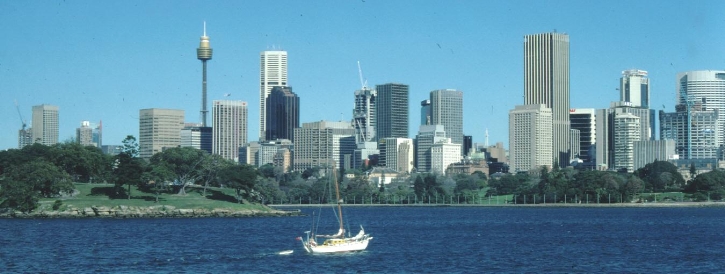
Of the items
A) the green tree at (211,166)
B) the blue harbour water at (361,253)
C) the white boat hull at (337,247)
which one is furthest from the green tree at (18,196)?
the white boat hull at (337,247)

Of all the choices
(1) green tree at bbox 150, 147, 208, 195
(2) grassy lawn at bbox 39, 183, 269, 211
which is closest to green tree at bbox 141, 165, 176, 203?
(2) grassy lawn at bbox 39, 183, 269, 211

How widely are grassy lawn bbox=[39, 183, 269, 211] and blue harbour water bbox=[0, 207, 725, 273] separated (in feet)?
37.1

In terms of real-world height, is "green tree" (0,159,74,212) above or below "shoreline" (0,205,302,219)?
above

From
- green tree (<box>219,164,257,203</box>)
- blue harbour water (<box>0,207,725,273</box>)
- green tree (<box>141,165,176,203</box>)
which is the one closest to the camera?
blue harbour water (<box>0,207,725,273</box>)

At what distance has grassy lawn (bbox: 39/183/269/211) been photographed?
6457 inches

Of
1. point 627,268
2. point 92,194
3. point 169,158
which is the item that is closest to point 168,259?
point 627,268

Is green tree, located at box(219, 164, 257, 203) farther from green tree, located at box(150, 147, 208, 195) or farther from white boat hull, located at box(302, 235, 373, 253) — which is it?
white boat hull, located at box(302, 235, 373, 253)

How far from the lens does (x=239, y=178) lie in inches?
7215

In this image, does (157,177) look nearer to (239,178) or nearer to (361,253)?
(239,178)

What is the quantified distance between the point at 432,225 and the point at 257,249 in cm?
5830

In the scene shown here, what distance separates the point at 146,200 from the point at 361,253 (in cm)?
7847

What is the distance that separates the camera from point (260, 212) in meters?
185

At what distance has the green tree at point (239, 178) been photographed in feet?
604

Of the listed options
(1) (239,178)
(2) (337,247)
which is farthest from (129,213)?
(2) (337,247)
